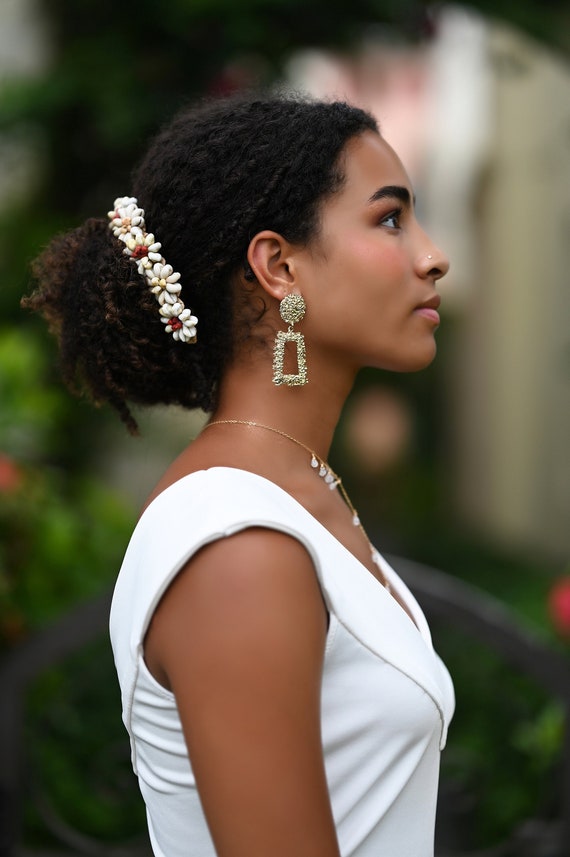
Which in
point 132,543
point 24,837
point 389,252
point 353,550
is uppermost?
point 389,252

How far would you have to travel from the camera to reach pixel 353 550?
173cm

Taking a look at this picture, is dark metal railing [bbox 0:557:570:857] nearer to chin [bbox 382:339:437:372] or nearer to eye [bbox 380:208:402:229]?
chin [bbox 382:339:437:372]

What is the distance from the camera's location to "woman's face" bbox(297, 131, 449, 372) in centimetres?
164

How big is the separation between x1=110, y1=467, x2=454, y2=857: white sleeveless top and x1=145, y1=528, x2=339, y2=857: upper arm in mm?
80

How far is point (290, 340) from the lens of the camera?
167 cm

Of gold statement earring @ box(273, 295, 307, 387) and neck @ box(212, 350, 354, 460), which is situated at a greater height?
gold statement earring @ box(273, 295, 307, 387)

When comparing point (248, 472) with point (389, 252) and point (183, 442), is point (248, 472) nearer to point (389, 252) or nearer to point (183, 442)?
point (389, 252)

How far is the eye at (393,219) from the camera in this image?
5.53ft

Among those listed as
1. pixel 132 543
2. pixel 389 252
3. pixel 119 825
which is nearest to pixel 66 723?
pixel 119 825

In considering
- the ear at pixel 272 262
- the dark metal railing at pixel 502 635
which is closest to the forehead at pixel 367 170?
the ear at pixel 272 262

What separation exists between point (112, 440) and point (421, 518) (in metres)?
4.13

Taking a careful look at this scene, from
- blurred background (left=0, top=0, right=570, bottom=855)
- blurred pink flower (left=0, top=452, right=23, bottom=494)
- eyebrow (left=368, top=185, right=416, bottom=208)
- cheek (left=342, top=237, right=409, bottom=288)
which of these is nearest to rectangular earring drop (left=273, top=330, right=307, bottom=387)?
cheek (left=342, top=237, right=409, bottom=288)

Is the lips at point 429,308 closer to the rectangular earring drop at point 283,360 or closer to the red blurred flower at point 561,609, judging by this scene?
the rectangular earring drop at point 283,360

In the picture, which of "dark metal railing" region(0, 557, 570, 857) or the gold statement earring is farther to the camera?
"dark metal railing" region(0, 557, 570, 857)
